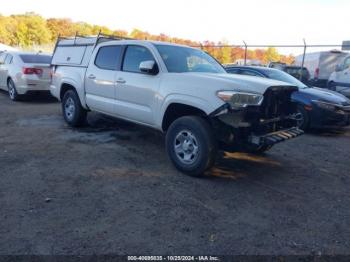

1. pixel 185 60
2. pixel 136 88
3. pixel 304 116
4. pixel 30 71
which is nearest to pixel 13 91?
pixel 30 71

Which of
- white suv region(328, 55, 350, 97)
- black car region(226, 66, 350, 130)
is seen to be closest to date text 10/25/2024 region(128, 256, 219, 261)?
black car region(226, 66, 350, 130)

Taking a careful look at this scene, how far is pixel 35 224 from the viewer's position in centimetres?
349

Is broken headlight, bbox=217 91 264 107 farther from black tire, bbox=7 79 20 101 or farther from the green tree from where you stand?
the green tree

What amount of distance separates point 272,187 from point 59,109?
7.44m

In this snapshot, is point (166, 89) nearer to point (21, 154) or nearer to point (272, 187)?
point (272, 187)

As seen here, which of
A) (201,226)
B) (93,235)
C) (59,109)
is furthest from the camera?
(59,109)

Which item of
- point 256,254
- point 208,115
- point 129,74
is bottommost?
point 256,254

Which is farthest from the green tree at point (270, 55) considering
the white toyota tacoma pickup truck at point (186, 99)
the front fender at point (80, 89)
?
the white toyota tacoma pickup truck at point (186, 99)

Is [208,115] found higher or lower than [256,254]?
higher

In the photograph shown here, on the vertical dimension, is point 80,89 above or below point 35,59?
below

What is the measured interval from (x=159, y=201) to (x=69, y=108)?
437cm

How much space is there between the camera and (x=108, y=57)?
652 centimetres

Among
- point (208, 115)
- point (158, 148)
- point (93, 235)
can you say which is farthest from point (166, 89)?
point (93, 235)

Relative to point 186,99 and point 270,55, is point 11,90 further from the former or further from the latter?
point 270,55
